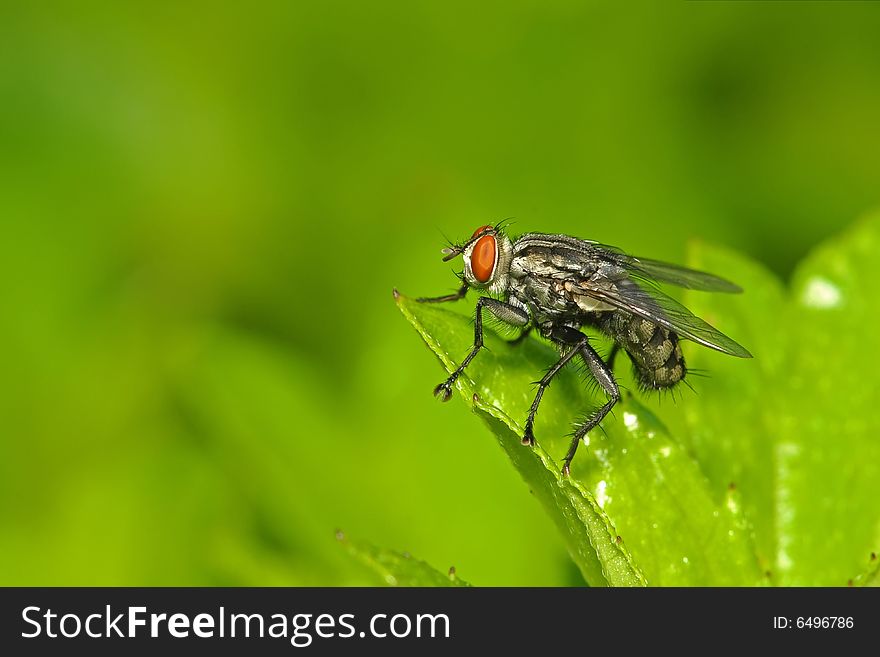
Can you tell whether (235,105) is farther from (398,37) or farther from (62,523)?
(62,523)

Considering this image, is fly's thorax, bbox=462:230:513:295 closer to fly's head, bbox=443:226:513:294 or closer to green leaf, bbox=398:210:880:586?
fly's head, bbox=443:226:513:294

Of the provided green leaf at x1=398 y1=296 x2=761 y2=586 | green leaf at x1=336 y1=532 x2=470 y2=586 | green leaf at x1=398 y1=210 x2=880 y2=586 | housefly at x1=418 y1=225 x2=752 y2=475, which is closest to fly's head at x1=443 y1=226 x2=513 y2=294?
housefly at x1=418 y1=225 x2=752 y2=475

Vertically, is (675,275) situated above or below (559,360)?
above

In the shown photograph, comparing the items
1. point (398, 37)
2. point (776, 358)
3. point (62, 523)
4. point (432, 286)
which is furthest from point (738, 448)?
point (398, 37)

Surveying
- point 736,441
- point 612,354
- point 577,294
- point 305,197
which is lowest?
point 736,441

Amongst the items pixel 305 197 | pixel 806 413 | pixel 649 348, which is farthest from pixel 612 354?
pixel 305 197

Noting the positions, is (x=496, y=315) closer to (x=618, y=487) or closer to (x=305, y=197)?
(x=618, y=487)

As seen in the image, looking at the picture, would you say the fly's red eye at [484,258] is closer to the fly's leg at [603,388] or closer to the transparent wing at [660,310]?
the transparent wing at [660,310]
